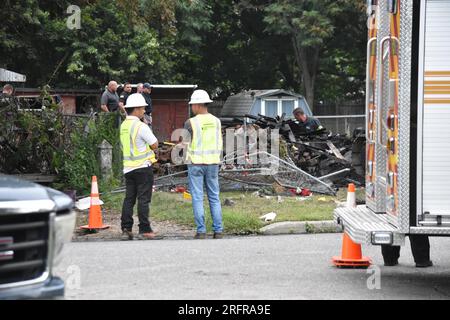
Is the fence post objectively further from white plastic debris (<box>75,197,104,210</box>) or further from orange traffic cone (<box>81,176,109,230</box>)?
orange traffic cone (<box>81,176,109,230</box>)

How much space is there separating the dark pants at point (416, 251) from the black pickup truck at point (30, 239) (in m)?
5.81

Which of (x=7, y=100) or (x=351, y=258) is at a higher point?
(x=7, y=100)

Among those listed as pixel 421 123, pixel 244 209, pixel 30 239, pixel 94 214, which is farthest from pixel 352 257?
pixel 30 239

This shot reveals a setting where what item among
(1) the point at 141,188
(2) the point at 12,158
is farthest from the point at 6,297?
(2) the point at 12,158

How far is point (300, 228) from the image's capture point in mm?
14430

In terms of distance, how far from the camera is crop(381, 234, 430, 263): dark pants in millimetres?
10938

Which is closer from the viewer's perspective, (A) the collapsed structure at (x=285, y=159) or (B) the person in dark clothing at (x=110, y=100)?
(A) the collapsed structure at (x=285, y=159)

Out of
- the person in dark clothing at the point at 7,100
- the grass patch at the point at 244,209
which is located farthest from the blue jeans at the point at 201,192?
the person in dark clothing at the point at 7,100

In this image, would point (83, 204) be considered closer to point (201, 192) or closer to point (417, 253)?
point (201, 192)

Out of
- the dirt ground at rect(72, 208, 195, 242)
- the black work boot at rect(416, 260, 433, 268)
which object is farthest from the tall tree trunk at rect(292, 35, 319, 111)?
the black work boot at rect(416, 260, 433, 268)

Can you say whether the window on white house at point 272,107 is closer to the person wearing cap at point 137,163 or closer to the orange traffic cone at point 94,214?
the orange traffic cone at point 94,214

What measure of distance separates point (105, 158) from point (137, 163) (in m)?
4.83

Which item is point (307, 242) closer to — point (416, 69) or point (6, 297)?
point (416, 69)

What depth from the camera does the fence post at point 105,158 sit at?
1802cm
